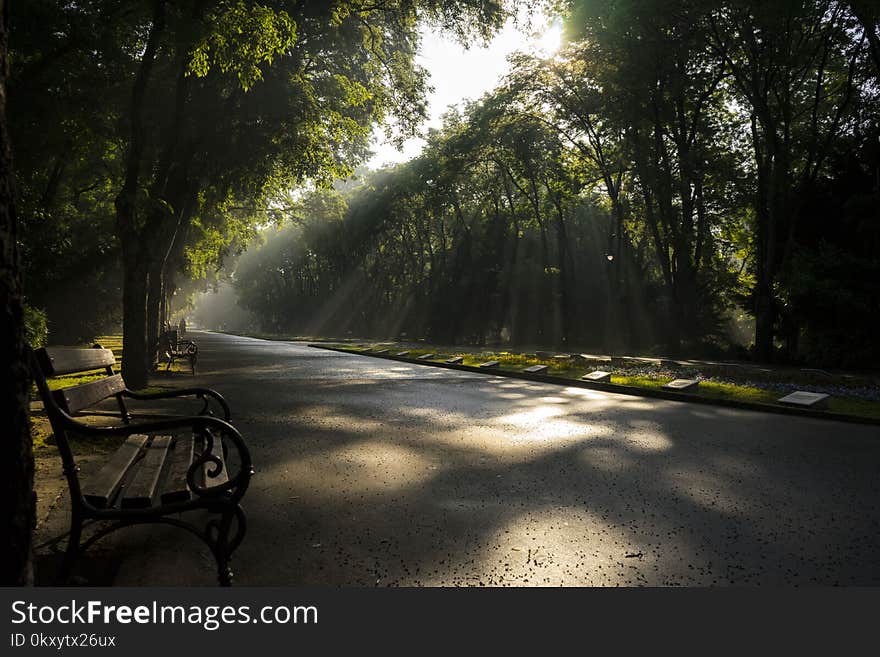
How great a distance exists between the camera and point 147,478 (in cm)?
392

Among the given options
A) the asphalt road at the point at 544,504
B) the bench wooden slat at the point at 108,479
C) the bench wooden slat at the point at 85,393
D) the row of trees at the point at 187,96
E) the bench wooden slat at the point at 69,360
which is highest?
the row of trees at the point at 187,96

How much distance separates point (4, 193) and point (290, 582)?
221 cm

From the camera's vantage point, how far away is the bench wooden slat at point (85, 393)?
363 cm

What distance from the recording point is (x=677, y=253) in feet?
87.9

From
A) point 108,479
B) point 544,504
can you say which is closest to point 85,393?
point 108,479

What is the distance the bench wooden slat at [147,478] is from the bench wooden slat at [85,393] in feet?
1.78

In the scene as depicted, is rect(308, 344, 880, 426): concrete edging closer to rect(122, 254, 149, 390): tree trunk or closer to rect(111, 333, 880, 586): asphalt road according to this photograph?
rect(111, 333, 880, 586): asphalt road

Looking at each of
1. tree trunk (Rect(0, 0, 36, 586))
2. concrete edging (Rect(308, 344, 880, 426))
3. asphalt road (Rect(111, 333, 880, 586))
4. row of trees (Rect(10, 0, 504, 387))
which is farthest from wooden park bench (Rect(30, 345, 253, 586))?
concrete edging (Rect(308, 344, 880, 426))

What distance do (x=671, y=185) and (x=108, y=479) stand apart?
2478cm

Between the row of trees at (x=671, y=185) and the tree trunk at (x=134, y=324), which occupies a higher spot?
the row of trees at (x=671, y=185)

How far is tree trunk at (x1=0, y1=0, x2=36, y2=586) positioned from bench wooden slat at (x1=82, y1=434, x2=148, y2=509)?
764 mm

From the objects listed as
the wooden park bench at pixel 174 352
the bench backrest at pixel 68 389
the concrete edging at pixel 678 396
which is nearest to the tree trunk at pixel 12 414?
the bench backrest at pixel 68 389

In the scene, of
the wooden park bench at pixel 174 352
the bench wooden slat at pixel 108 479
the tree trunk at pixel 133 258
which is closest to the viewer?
the bench wooden slat at pixel 108 479

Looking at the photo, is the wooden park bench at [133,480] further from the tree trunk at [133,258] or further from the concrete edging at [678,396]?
the concrete edging at [678,396]
